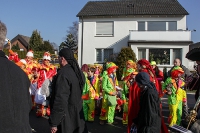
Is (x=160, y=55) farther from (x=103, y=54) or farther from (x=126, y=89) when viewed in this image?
(x=126, y=89)

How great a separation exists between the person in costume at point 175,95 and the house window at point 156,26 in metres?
18.9

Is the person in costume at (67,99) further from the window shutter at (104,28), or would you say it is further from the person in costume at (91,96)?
the window shutter at (104,28)

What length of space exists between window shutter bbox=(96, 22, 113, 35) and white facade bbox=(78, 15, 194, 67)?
1.01 ft

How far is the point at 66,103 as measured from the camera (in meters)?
3.47

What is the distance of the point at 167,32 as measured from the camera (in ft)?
77.2

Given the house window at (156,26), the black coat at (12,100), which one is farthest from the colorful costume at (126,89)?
the house window at (156,26)

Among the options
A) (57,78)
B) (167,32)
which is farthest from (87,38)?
(57,78)

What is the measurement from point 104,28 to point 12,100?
967 inches

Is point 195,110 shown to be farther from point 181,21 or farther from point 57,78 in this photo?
point 181,21

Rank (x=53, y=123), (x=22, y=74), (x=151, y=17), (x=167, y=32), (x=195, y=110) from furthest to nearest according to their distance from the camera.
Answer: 1. (x=151, y=17)
2. (x=167, y=32)
3. (x=195, y=110)
4. (x=53, y=123)
5. (x=22, y=74)

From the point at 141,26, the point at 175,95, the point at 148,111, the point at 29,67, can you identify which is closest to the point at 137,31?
the point at 141,26

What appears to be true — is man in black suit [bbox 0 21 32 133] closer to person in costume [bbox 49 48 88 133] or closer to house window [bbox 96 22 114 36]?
person in costume [bbox 49 48 88 133]

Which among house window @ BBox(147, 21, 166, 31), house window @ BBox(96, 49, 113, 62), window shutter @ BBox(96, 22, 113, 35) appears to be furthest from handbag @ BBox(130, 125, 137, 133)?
window shutter @ BBox(96, 22, 113, 35)

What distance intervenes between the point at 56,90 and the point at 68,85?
181 mm
